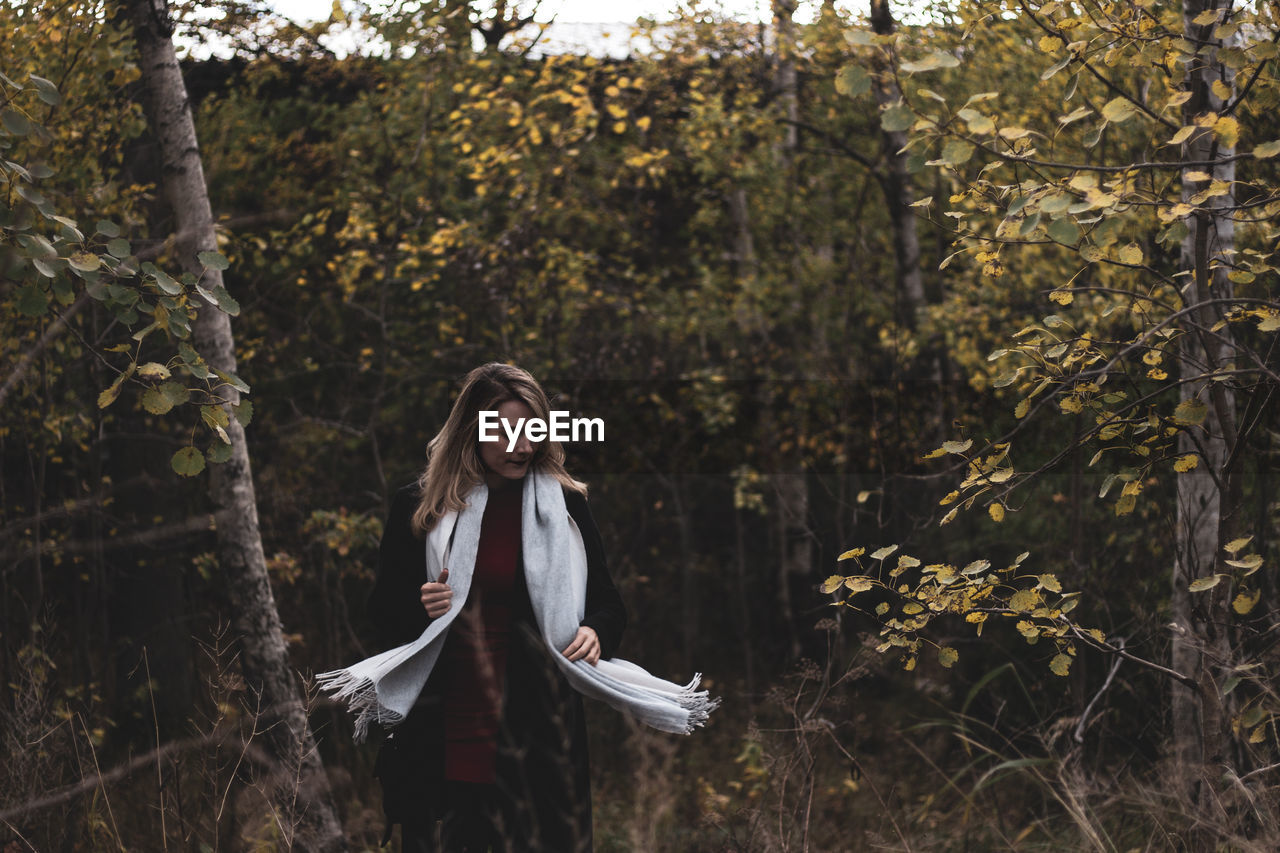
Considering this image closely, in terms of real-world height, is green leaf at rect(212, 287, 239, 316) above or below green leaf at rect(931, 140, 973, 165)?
below

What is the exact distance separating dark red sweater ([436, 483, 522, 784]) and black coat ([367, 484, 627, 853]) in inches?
1.4

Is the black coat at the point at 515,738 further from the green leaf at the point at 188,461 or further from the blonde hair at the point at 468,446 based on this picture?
the green leaf at the point at 188,461

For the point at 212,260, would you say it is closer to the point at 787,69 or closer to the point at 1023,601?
the point at 1023,601

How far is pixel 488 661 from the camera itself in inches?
124

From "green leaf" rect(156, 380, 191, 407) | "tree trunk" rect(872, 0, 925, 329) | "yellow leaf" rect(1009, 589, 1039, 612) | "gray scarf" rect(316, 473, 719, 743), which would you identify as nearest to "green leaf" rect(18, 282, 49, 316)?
"green leaf" rect(156, 380, 191, 407)

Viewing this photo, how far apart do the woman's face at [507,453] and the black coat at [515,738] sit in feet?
1.05

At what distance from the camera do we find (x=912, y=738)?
26.5 ft

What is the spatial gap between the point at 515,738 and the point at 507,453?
88 cm

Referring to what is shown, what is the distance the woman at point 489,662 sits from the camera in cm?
313

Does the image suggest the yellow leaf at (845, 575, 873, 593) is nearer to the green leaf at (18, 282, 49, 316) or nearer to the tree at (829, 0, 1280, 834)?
the tree at (829, 0, 1280, 834)

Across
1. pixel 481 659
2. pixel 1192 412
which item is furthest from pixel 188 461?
pixel 1192 412

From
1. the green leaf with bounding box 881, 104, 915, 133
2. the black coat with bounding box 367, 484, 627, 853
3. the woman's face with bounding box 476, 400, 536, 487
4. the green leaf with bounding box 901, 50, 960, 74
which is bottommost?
the black coat with bounding box 367, 484, 627, 853

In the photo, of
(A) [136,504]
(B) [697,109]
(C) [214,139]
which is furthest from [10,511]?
(B) [697,109]

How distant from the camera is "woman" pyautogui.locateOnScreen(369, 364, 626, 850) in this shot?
10.3 ft
